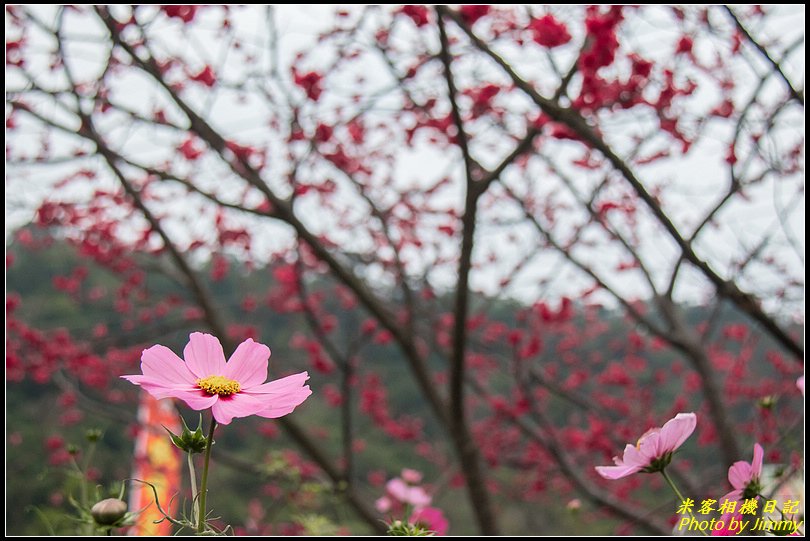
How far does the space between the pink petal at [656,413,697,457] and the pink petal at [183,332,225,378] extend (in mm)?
447

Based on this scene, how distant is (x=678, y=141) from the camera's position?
2.72 meters

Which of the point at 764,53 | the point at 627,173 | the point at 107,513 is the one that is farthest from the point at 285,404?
the point at 764,53


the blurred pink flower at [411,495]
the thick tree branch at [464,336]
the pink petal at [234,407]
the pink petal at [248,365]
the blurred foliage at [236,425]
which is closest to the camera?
the pink petal at [234,407]

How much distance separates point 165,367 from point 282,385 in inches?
4.4

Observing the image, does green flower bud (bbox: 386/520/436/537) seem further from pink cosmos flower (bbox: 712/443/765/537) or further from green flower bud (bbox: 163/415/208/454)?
pink cosmos flower (bbox: 712/443/765/537)

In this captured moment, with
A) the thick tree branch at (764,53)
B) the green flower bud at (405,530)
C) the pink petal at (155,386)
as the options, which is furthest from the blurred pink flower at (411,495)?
the thick tree branch at (764,53)

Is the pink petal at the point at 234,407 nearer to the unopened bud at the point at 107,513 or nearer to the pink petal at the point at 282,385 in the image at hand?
the pink petal at the point at 282,385

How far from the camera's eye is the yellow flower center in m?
0.62

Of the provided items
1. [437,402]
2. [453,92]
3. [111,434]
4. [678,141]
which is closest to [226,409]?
[453,92]

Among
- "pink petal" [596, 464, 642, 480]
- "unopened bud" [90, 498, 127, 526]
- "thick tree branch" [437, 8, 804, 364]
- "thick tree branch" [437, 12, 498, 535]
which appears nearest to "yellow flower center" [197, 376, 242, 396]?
"unopened bud" [90, 498, 127, 526]

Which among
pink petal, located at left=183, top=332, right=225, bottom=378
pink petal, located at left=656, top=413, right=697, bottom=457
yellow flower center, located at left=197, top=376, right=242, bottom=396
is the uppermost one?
pink petal, located at left=183, top=332, right=225, bottom=378

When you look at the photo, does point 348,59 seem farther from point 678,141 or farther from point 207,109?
point 678,141

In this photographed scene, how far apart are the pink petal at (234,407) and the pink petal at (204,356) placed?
0.05 metres

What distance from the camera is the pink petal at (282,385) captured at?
0.63 metres
